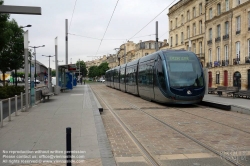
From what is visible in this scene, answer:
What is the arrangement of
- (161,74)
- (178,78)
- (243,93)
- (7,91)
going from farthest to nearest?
(7,91), (243,93), (161,74), (178,78)

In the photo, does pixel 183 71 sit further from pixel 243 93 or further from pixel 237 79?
pixel 237 79

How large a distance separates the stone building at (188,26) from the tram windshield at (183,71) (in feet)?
92.8

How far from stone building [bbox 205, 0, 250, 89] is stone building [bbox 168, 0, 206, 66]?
2.79 metres

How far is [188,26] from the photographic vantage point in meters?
49.4

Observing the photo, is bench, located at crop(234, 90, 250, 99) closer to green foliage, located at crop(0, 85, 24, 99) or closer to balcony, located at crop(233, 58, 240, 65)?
balcony, located at crop(233, 58, 240, 65)

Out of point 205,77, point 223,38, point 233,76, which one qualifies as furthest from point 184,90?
point 223,38

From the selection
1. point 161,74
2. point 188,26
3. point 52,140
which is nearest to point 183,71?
point 161,74

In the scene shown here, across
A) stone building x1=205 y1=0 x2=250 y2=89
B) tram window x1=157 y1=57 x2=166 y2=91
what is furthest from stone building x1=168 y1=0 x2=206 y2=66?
tram window x1=157 y1=57 x2=166 y2=91

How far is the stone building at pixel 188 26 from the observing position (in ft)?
146

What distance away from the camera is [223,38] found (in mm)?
36625

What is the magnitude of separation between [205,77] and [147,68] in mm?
3960

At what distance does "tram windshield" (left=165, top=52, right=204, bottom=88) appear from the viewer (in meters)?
14.9

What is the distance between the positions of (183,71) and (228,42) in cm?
2263

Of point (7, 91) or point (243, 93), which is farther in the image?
point (7, 91)
